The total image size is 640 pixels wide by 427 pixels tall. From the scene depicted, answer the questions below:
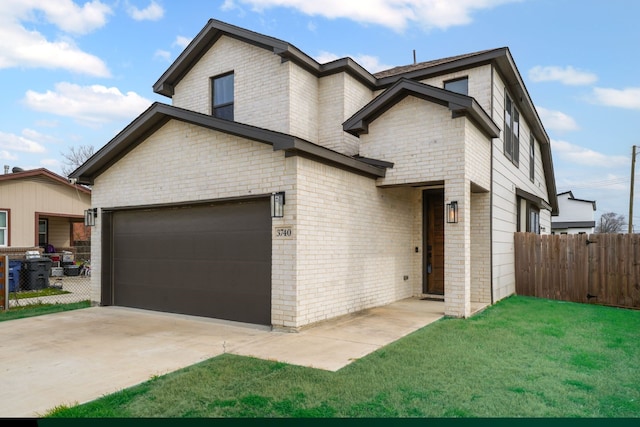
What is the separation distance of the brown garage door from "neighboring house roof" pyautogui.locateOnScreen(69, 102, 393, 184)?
4.13 feet

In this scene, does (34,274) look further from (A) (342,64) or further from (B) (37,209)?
(A) (342,64)

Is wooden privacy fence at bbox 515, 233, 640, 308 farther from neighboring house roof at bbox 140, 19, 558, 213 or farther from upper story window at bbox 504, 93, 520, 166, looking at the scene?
neighboring house roof at bbox 140, 19, 558, 213

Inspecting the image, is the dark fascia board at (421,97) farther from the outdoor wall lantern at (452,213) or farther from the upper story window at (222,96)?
the upper story window at (222,96)

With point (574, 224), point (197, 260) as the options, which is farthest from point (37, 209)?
point (574, 224)

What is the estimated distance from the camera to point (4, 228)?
17234 mm

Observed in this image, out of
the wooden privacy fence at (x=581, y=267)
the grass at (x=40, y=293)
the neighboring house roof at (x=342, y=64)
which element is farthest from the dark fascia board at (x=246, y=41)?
the grass at (x=40, y=293)

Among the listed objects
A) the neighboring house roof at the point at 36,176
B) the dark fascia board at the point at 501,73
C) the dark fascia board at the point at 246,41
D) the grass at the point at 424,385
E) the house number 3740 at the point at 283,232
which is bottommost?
the grass at the point at 424,385

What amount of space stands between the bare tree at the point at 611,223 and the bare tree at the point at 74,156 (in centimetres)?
6858

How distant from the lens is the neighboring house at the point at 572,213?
111 ft

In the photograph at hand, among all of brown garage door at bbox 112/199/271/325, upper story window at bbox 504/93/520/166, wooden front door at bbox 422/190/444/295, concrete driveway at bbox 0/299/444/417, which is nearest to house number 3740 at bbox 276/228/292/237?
brown garage door at bbox 112/199/271/325

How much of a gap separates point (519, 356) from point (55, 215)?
20.1m

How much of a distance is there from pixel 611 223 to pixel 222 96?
74.5 m

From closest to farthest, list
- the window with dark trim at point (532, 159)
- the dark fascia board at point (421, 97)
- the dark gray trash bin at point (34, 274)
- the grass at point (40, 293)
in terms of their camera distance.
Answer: the dark fascia board at point (421, 97)
the grass at point (40, 293)
the dark gray trash bin at point (34, 274)
the window with dark trim at point (532, 159)

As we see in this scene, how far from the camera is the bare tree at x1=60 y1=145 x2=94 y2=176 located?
36562mm
